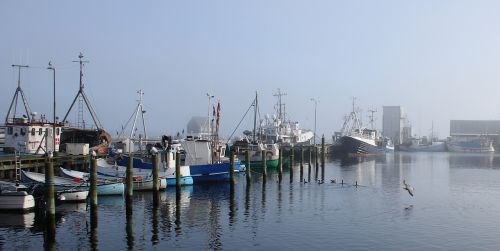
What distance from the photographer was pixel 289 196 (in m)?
48.5

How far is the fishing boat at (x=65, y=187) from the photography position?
37.8 m

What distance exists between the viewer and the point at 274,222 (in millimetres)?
35188

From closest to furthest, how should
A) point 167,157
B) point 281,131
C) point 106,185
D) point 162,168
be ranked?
point 106,185
point 162,168
point 167,157
point 281,131

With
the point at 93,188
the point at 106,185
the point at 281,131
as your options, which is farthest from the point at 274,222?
the point at 281,131

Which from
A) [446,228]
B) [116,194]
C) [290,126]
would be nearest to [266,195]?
[116,194]

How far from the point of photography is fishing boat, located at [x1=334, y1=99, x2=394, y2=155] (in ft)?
445

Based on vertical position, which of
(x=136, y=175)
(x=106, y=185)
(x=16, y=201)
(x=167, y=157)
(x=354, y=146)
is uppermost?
(x=167, y=157)

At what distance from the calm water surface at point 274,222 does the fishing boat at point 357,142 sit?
8230 centimetres

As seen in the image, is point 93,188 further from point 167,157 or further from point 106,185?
point 167,157

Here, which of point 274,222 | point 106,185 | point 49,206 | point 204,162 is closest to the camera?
point 49,206

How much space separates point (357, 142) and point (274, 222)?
10359 cm

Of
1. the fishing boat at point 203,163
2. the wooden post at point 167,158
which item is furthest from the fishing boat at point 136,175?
the fishing boat at point 203,163

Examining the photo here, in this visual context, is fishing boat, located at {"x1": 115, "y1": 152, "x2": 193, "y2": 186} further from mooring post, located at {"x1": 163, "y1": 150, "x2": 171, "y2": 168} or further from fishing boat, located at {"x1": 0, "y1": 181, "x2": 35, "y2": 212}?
fishing boat, located at {"x1": 0, "y1": 181, "x2": 35, "y2": 212}

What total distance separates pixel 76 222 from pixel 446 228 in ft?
80.2
